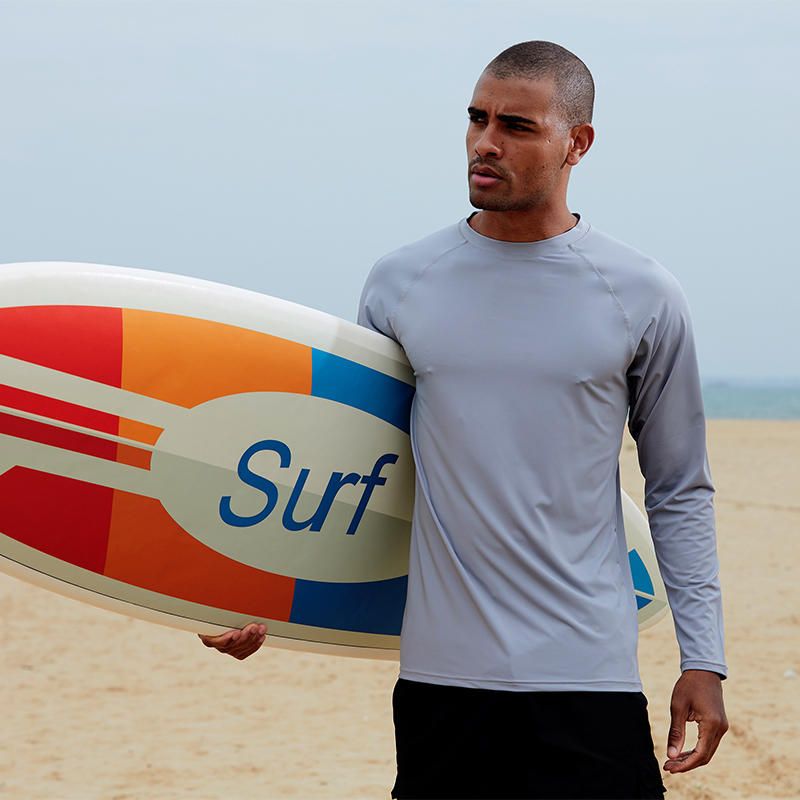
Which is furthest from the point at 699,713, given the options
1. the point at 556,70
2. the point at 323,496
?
the point at 556,70

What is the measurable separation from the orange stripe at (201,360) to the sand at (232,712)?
292 cm

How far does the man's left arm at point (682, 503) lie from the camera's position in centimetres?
232

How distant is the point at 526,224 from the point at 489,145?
0.17m

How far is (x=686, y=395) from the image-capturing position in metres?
2.37

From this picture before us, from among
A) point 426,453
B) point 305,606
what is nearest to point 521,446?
point 426,453

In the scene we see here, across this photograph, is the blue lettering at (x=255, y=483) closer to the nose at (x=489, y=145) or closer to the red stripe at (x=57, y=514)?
A: the red stripe at (x=57, y=514)

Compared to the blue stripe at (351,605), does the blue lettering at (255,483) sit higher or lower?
higher

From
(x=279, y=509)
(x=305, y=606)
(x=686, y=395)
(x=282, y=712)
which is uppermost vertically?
(x=686, y=395)

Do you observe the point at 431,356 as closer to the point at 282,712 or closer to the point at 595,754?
the point at 595,754

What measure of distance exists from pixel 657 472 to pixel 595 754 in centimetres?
56

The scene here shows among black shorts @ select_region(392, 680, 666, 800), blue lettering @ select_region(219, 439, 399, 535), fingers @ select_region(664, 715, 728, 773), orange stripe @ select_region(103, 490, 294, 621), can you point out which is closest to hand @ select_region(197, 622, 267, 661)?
orange stripe @ select_region(103, 490, 294, 621)

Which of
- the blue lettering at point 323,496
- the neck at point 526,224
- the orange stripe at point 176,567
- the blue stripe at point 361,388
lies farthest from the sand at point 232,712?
the neck at point 526,224

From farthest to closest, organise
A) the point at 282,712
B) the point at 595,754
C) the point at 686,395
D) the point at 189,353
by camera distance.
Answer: the point at 282,712, the point at 189,353, the point at 686,395, the point at 595,754

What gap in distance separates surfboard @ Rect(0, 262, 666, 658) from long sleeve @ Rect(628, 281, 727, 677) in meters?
0.52
